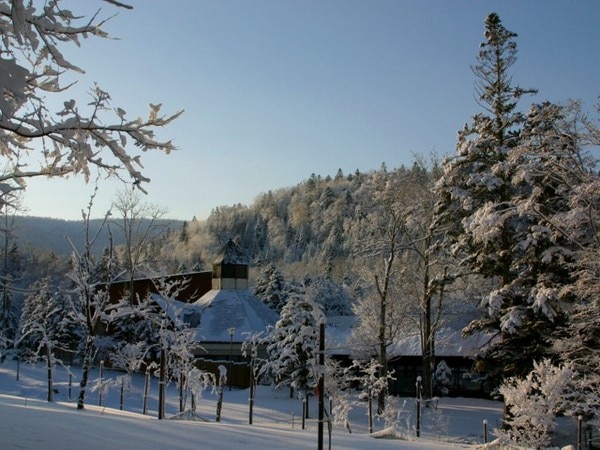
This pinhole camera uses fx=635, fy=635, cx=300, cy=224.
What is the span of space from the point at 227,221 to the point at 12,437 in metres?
157

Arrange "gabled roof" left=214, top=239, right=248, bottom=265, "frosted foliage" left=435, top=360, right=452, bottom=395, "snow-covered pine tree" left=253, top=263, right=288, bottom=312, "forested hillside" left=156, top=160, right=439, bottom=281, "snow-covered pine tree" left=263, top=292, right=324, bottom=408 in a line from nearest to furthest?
"snow-covered pine tree" left=263, top=292, right=324, bottom=408 → "frosted foliage" left=435, top=360, right=452, bottom=395 → "gabled roof" left=214, top=239, right=248, bottom=265 → "snow-covered pine tree" left=253, top=263, right=288, bottom=312 → "forested hillside" left=156, top=160, right=439, bottom=281

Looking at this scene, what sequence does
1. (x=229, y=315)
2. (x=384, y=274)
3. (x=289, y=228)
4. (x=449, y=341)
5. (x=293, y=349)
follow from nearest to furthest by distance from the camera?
(x=384, y=274) < (x=293, y=349) < (x=449, y=341) < (x=229, y=315) < (x=289, y=228)

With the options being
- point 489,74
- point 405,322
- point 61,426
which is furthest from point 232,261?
point 61,426

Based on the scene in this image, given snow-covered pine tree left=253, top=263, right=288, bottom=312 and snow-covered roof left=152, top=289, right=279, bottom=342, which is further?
snow-covered pine tree left=253, top=263, right=288, bottom=312

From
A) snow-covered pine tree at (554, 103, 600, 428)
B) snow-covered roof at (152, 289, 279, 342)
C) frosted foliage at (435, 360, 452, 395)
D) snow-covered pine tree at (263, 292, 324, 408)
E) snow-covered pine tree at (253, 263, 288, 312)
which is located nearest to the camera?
snow-covered pine tree at (554, 103, 600, 428)

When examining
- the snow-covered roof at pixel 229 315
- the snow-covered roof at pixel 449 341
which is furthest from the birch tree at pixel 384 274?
the snow-covered roof at pixel 229 315

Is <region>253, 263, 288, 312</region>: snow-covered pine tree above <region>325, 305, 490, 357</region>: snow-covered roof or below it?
above

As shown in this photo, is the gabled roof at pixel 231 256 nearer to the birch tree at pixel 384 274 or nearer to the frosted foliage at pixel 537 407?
the birch tree at pixel 384 274

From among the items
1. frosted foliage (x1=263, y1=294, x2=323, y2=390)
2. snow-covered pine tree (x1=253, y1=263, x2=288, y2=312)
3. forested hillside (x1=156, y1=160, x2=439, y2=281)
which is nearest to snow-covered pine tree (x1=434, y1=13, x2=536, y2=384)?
frosted foliage (x1=263, y1=294, x2=323, y2=390)

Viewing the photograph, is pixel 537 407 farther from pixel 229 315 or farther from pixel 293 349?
pixel 229 315

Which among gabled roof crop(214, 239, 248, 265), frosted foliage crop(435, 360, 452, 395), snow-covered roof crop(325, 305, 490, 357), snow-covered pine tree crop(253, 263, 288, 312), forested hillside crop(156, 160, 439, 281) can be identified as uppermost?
forested hillside crop(156, 160, 439, 281)

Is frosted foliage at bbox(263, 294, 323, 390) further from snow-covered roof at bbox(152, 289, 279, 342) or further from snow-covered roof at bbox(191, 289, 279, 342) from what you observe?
snow-covered roof at bbox(152, 289, 279, 342)

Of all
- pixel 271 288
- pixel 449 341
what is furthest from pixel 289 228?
pixel 449 341

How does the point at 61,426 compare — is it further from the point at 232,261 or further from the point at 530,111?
the point at 232,261
